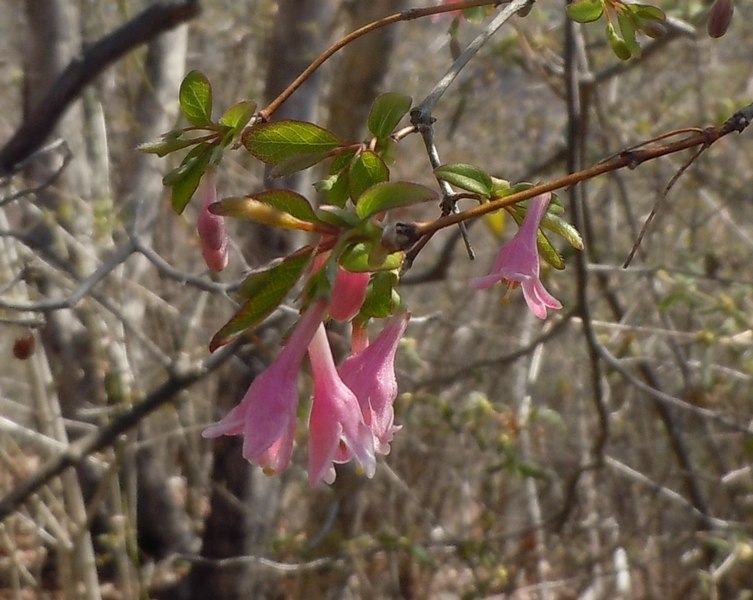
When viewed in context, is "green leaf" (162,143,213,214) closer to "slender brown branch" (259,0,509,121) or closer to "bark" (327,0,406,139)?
"slender brown branch" (259,0,509,121)

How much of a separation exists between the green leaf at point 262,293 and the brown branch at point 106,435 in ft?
5.19

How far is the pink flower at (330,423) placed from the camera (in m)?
0.67

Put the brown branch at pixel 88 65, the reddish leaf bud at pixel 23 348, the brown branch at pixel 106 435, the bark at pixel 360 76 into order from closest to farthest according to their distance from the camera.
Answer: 1. the reddish leaf bud at pixel 23 348
2. the brown branch at pixel 88 65
3. the brown branch at pixel 106 435
4. the bark at pixel 360 76

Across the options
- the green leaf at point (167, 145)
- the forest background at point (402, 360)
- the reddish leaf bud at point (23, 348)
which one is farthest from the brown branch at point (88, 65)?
the green leaf at point (167, 145)

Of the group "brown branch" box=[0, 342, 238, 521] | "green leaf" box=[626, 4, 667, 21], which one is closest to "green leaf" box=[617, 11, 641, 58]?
"green leaf" box=[626, 4, 667, 21]

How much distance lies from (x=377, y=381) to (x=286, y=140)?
0.21m

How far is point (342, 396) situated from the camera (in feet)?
2.29

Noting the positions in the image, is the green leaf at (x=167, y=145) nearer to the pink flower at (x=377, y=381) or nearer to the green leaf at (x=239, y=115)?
the green leaf at (x=239, y=115)

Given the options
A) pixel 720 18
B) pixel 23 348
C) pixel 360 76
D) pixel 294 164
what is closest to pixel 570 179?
pixel 294 164

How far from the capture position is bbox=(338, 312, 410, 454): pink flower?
2.43ft

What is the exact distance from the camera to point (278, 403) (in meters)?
0.66

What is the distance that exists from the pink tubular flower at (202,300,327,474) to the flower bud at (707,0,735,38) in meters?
0.57

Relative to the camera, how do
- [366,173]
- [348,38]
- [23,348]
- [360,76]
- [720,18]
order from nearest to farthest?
[366,173]
[348,38]
[720,18]
[23,348]
[360,76]

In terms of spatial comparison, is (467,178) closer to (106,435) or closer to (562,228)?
(562,228)
